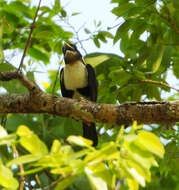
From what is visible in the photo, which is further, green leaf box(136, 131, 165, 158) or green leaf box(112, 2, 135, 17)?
green leaf box(112, 2, 135, 17)

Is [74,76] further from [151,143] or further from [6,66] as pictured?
[151,143]

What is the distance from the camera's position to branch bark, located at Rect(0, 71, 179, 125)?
243 centimetres

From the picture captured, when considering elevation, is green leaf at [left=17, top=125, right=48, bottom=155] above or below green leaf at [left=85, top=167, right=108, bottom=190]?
above

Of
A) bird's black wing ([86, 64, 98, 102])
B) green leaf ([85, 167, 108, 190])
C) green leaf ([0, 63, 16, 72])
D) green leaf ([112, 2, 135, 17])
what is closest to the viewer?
green leaf ([85, 167, 108, 190])

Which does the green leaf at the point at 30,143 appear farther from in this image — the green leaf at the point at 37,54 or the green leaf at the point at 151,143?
the green leaf at the point at 37,54

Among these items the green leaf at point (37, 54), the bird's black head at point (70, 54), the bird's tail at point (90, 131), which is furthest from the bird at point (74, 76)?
the bird's tail at point (90, 131)

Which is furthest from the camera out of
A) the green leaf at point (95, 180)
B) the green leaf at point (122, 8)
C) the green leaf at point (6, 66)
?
the green leaf at point (6, 66)

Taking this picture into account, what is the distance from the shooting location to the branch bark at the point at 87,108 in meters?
2.43

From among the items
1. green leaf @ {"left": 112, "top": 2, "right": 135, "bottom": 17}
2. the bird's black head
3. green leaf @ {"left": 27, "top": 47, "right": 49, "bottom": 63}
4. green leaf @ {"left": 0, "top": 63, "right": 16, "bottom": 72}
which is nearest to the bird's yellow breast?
the bird's black head

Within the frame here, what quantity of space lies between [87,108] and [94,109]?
6cm

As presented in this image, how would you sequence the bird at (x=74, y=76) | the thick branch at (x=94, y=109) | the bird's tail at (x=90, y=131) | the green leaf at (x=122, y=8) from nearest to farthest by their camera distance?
the thick branch at (x=94, y=109) < the green leaf at (x=122, y=8) < the bird's tail at (x=90, y=131) < the bird at (x=74, y=76)

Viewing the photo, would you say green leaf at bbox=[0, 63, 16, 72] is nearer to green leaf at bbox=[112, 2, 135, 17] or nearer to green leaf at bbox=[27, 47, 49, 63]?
green leaf at bbox=[112, 2, 135, 17]

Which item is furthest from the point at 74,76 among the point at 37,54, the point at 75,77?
the point at 37,54

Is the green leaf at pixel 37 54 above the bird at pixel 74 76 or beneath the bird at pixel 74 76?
above
